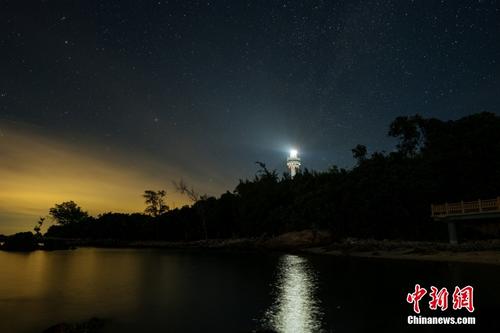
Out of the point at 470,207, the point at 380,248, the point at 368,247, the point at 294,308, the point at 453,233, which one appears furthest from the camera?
the point at 368,247

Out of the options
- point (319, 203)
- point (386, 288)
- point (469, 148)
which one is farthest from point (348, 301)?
point (319, 203)

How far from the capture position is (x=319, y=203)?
56969mm

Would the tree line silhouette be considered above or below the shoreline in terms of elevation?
above

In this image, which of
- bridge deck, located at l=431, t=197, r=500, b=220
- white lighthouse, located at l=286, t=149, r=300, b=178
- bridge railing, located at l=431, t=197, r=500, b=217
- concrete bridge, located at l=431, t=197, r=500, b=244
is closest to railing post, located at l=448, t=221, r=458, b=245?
concrete bridge, located at l=431, t=197, r=500, b=244

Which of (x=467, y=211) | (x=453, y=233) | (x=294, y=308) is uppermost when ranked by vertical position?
(x=467, y=211)

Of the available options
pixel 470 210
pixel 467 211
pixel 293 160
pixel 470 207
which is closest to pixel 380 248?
pixel 467 211

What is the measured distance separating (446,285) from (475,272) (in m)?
5.66

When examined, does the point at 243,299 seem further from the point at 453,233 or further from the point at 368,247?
the point at 453,233

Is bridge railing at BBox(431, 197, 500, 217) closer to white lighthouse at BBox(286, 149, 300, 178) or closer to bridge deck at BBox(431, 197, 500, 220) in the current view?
bridge deck at BBox(431, 197, 500, 220)

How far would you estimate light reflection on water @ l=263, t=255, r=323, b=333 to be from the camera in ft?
37.5

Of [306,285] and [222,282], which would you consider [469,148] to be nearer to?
[306,285]

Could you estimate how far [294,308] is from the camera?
551 inches

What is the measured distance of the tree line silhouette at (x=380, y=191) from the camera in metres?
41.8

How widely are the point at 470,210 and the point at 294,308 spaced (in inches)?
1121
